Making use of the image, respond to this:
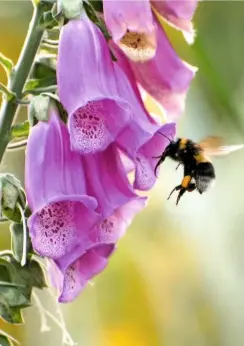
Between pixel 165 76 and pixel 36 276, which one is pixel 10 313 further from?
pixel 165 76

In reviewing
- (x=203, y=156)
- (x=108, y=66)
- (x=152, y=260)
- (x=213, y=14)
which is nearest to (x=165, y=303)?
(x=152, y=260)

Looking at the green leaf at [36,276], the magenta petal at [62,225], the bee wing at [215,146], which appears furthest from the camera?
the bee wing at [215,146]

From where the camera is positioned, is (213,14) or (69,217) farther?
(213,14)

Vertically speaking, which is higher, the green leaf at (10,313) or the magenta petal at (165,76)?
the magenta petal at (165,76)

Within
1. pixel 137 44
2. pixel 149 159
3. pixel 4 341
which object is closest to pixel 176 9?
pixel 137 44

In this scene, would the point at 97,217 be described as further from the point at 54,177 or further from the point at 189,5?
the point at 189,5

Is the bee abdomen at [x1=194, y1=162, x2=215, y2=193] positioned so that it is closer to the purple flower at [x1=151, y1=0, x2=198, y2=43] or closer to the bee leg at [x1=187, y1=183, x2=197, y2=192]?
the bee leg at [x1=187, y1=183, x2=197, y2=192]

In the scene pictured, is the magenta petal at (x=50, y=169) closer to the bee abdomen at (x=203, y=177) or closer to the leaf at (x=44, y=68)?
the leaf at (x=44, y=68)

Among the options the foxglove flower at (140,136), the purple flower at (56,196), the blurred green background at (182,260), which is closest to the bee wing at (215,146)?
the foxglove flower at (140,136)
